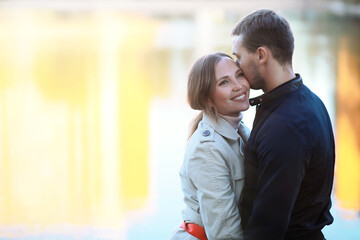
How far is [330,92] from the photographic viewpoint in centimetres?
1119

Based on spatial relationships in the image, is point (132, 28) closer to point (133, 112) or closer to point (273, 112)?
point (133, 112)

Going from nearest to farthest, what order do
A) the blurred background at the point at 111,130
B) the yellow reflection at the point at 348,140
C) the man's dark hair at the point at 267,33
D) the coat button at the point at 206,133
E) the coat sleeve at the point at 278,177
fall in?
the coat sleeve at the point at 278,177 → the man's dark hair at the point at 267,33 → the coat button at the point at 206,133 → the blurred background at the point at 111,130 → the yellow reflection at the point at 348,140

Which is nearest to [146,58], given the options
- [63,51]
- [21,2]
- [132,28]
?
[63,51]

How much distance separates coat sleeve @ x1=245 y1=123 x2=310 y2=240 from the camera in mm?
2508

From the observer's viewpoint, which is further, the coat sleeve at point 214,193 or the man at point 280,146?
the coat sleeve at point 214,193

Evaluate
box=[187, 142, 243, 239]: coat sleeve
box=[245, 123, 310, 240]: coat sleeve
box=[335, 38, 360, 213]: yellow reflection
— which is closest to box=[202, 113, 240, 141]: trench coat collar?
box=[187, 142, 243, 239]: coat sleeve

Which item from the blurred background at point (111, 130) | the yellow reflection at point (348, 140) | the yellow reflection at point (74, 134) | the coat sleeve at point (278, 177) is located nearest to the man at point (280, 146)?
the coat sleeve at point (278, 177)

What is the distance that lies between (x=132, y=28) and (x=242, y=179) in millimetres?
25121

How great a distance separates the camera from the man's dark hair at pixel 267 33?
8.86ft

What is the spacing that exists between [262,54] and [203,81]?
0.32 m

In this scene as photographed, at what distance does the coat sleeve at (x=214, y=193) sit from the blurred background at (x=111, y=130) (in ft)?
8.85

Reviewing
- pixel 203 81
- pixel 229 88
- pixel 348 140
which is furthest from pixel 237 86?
pixel 348 140

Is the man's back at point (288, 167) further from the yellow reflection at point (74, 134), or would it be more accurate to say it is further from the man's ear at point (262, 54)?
the yellow reflection at point (74, 134)

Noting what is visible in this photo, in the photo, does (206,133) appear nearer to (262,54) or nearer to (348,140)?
(262,54)
